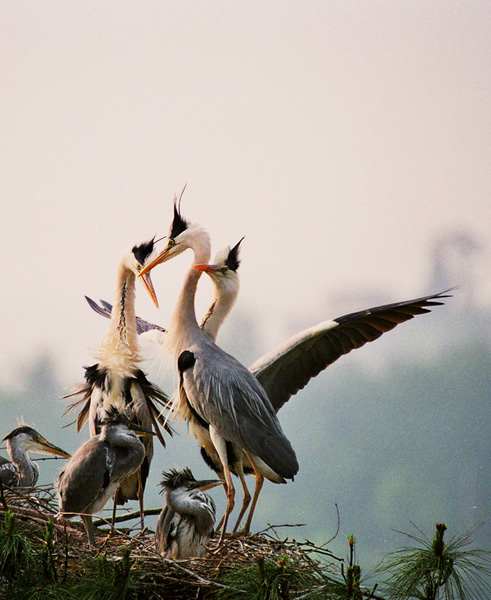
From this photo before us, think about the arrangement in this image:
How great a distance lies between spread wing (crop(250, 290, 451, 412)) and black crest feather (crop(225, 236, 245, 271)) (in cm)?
40

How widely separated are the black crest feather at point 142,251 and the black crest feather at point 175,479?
1007mm

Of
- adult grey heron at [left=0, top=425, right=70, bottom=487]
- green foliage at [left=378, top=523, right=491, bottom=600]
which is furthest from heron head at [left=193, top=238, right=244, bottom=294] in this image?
green foliage at [left=378, top=523, right=491, bottom=600]

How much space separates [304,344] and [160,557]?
1409 mm

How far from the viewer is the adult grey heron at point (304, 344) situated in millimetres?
3564

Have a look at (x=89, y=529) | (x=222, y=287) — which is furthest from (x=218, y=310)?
(x=89, y=529)

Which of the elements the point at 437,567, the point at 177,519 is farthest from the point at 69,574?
the point at 437,567

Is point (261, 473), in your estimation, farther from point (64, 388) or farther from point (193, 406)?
point (64, 388)

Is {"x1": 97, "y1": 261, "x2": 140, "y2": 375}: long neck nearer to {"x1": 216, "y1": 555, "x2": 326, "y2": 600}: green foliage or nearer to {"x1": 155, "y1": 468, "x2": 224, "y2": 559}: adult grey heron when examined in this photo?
{"x1": 155, "y1": 468, "x2": 224, "y2": 559}: adult grey heron

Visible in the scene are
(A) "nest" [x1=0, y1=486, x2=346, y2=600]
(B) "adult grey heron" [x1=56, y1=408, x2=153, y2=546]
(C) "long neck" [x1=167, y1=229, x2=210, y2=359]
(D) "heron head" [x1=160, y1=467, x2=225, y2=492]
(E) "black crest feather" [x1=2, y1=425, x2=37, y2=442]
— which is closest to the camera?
(A) "nest" [x1=0, y1=486, x2=346, y2=600]

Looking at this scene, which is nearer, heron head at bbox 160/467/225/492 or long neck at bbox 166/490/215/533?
long neck at bbox 166/490/215/533

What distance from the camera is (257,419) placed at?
314 cm

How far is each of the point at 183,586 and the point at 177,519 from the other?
15.3 inches

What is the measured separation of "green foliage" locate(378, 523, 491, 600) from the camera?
2.09 meters

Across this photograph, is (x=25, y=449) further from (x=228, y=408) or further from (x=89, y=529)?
(x=228, y=408)
